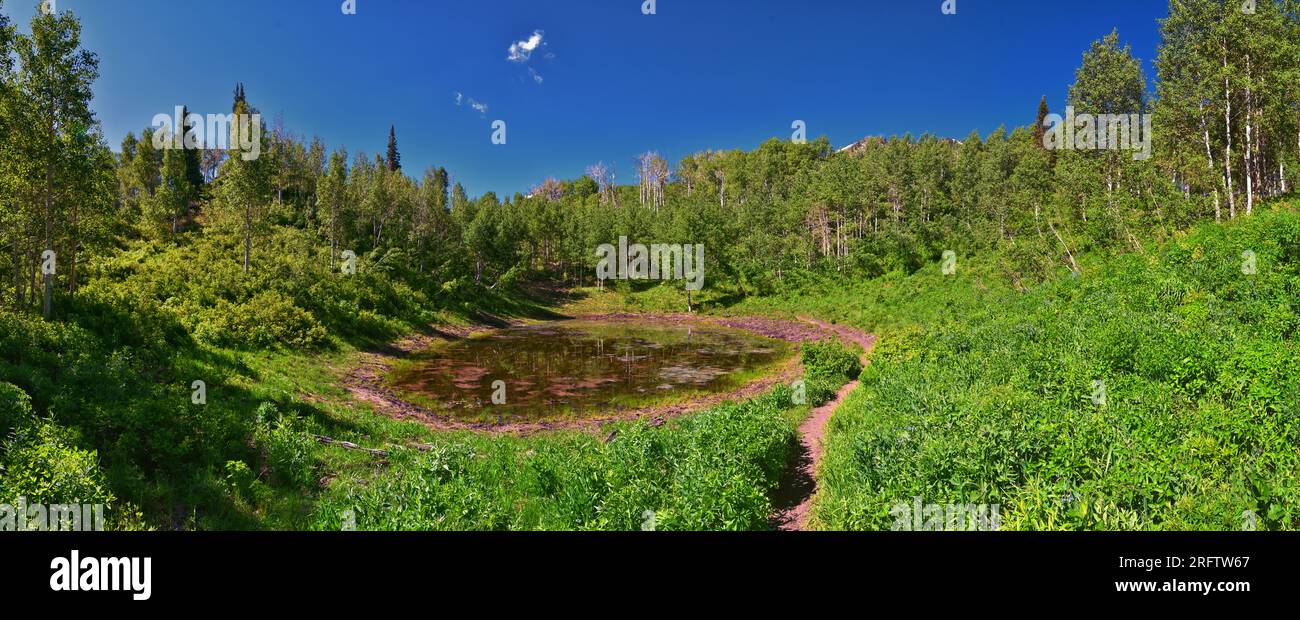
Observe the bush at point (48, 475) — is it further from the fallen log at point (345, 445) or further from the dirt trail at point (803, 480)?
the dirt trail at point (803, 480)

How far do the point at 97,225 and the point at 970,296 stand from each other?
5005 centimetres

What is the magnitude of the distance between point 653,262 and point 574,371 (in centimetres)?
5011

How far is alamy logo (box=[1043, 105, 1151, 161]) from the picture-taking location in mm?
34875

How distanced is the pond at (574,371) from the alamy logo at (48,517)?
13292 mm

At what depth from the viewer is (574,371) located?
31.1m

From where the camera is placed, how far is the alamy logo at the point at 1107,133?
34.9m

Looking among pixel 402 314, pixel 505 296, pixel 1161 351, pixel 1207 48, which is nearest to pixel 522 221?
pixel 505 296

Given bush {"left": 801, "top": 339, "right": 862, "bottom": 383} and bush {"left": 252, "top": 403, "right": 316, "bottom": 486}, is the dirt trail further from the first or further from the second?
bush {"left": 252, "top": 403, "right": 316, "bottom": 486}

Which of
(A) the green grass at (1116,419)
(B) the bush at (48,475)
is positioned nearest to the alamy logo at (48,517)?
(B) the bush at (48,475)
